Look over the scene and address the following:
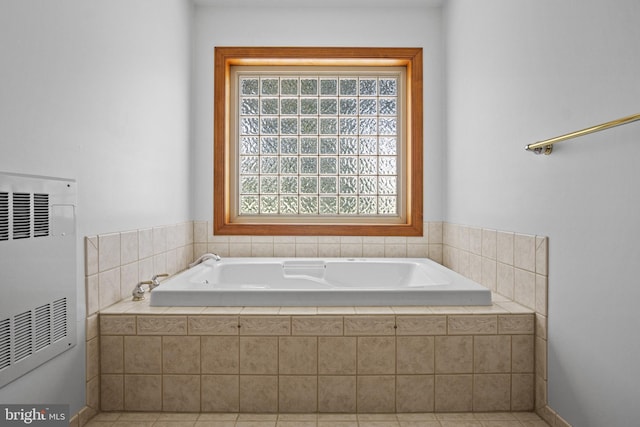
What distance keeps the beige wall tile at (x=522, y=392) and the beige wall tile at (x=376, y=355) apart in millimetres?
529

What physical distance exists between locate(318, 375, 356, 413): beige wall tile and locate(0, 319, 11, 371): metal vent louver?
108 centimetres

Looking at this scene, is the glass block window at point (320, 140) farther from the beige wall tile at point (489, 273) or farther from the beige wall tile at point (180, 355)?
the beige wall tile at point (180, 355)

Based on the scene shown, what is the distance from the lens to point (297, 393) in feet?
5.32

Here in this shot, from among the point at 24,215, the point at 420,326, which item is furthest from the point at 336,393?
the point at 24,215

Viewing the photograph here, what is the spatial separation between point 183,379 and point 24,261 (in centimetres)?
77

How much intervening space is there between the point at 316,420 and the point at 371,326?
0.44 meters

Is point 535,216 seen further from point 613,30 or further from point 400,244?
point 400,244

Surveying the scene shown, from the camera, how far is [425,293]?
1727 millimetres

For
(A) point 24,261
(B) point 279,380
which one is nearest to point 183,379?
(B) point 279,380

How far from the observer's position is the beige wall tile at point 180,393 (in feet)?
5.32

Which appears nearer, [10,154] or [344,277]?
[10,154]

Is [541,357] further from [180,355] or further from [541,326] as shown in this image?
[180,355]

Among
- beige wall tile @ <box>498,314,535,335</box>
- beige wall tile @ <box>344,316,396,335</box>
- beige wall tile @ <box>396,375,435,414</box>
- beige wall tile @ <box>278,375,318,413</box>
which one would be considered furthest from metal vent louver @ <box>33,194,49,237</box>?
beige wall tile @ <box>498,314,535,335</box>
